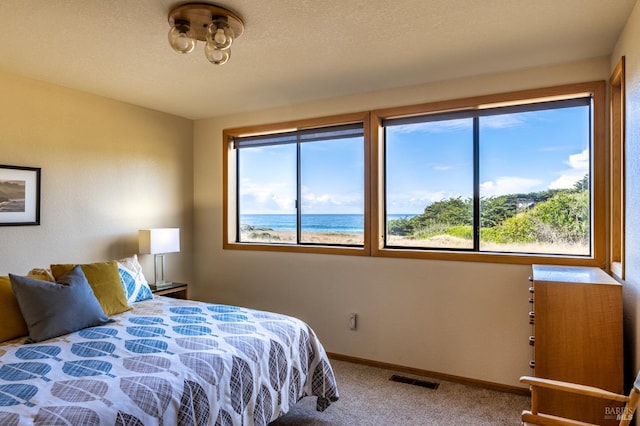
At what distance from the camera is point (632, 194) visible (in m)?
2.07

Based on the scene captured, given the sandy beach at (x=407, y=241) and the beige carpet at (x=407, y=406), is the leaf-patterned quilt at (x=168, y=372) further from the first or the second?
the sandy beach at (x=407, y=241)

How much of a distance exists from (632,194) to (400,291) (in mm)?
1800

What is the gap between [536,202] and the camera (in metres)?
2.98

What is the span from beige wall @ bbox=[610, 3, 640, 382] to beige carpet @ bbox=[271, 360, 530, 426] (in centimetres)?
86

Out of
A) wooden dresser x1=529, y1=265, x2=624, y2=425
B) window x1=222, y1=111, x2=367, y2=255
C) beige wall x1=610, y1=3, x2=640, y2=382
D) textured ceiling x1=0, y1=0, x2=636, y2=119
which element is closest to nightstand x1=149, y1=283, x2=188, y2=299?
window x1=222, y1=111, x2=367, y2=255

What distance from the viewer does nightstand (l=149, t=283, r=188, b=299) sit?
3660 mm

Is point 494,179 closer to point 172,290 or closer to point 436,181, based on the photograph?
point 436,181

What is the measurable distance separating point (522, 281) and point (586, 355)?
91cm

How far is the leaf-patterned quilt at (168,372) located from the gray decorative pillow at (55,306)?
0.07 meters

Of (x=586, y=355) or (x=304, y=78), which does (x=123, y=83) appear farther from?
(x=586, y=355)

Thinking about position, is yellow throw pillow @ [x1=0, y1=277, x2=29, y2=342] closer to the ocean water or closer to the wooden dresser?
the ocean water

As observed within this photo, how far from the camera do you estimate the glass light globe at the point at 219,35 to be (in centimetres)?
208

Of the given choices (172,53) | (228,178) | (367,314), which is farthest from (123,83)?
(367,314)

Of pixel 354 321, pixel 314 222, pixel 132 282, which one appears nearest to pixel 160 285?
pixel 132 282
